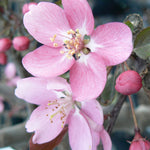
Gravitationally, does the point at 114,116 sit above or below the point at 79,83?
below

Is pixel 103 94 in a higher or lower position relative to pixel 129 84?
lower

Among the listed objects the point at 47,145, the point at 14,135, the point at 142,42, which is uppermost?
the point at 142,42

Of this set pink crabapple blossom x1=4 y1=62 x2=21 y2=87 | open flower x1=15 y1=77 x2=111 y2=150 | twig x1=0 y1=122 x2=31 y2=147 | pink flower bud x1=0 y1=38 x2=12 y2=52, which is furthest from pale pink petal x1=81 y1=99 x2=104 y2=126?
pink crabapple blossom x1=4 y1=62 x2=21 y2=87

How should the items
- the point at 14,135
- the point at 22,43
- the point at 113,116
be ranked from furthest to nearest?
the point at 14,135 < the point at 22,43 < the point at 113,116

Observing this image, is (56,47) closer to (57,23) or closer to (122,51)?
(57,23)

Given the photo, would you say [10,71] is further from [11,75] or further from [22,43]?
[22,43]

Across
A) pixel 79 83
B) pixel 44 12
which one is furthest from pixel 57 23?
pixel 79 83

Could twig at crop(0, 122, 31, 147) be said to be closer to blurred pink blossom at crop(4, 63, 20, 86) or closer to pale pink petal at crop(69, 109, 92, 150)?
pale pink petal at crop(69, 109, 92, 150)

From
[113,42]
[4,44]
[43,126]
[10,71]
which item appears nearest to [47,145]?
[43,126]
